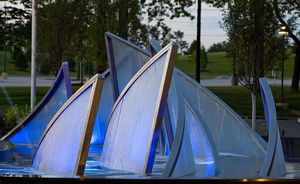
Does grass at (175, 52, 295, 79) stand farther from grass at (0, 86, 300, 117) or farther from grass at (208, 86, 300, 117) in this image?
grass at (0, 86, 300, 117)

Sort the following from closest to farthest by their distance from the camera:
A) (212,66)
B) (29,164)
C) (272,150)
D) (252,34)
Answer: (272,150)
(29,164)
(252,34)
(212,66)

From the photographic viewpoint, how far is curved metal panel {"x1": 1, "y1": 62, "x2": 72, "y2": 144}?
13336mm

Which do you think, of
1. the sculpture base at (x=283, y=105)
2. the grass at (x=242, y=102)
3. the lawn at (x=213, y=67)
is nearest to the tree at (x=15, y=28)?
the grass at (x=242, y=102)

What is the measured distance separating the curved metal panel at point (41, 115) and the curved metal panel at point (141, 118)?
9.59 ft

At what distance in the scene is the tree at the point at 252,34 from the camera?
19.6 metres

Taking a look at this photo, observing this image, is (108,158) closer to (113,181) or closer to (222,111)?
(113,181)

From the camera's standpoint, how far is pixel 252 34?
19.7m

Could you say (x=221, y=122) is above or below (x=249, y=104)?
above

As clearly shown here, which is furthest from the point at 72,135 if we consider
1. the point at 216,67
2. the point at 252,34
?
the point at 216,67

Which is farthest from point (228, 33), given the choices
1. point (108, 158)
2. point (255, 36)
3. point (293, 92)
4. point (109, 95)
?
point (293, 92)

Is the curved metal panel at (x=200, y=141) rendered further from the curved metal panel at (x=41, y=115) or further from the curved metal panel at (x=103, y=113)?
the curved metal panel at (x=103, y=113)

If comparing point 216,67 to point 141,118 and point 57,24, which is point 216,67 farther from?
point 141,118

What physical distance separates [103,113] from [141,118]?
5296mm

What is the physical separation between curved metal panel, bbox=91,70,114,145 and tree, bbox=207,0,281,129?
6223mm
